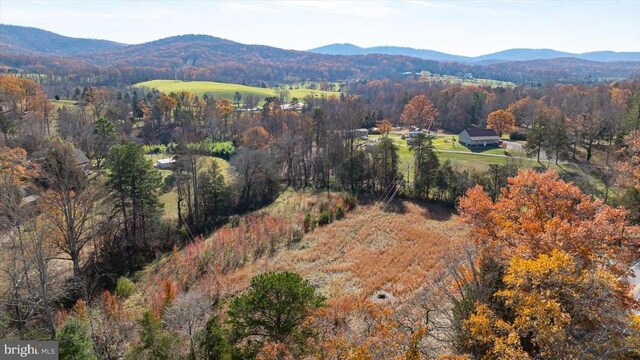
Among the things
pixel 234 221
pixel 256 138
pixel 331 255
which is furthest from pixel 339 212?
pixel 256 138

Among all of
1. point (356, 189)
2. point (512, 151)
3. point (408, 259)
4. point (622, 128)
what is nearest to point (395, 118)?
point (512, 151)

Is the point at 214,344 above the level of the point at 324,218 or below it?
above

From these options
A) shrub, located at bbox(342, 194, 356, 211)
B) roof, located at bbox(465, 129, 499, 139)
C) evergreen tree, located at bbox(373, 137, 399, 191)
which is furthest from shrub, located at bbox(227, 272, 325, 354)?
roof, located at bbox(465, 129, 499, 139)

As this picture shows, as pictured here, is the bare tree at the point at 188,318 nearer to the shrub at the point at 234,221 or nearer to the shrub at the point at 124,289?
the shrub at the point at 124,289

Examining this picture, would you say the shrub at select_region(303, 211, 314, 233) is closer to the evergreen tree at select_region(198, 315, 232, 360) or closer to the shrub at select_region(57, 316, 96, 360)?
the evergreen tree at select_region(198, 315, 232, 360)

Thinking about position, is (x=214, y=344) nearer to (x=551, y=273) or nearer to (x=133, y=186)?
(x=551, y=273)

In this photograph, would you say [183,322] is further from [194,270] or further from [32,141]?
[32,141]
